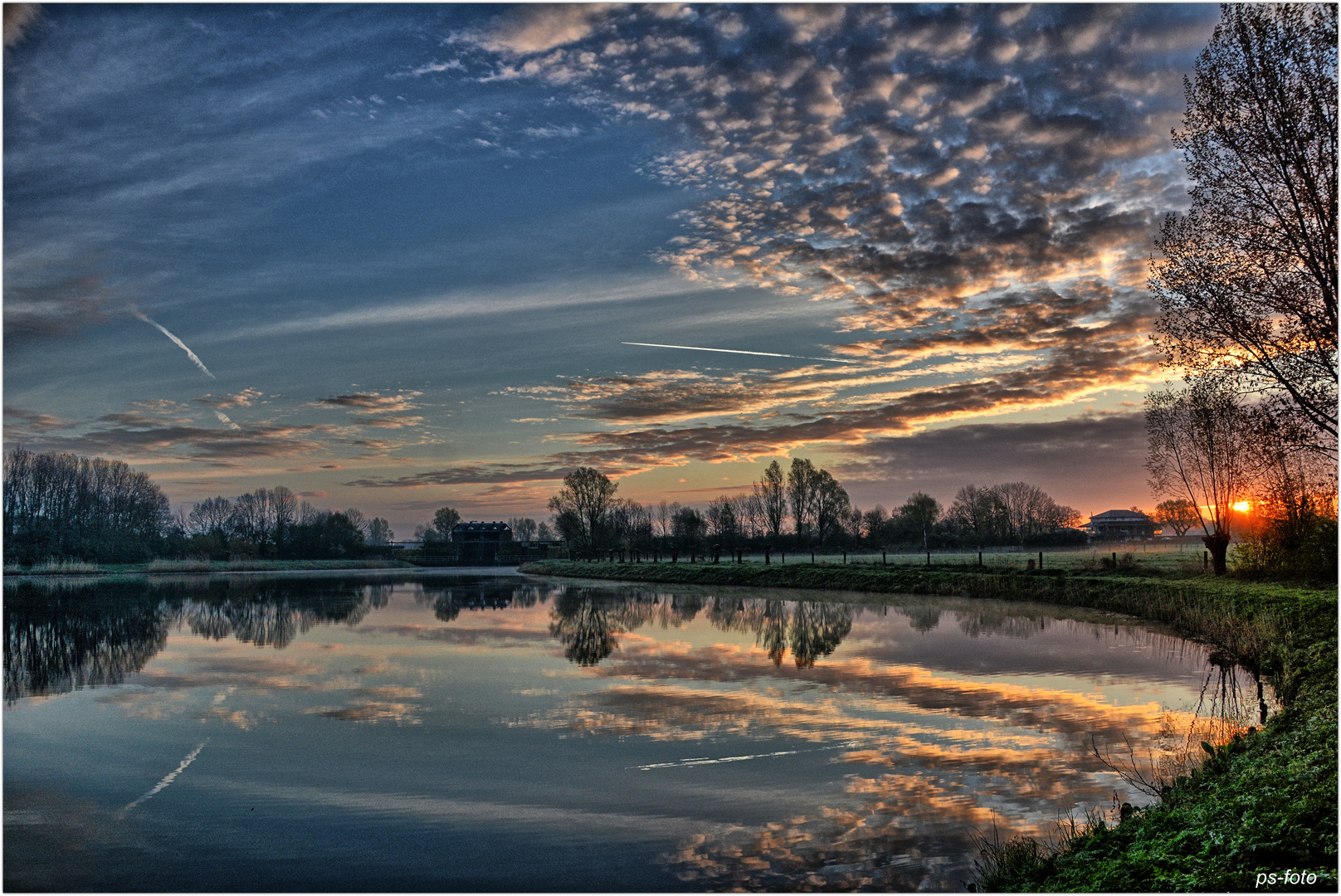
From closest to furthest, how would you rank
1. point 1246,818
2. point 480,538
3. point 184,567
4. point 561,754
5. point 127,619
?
1. point 1246,818
2. point 561,754
3. point 127,619
4. point 184,567
5. point 480,538

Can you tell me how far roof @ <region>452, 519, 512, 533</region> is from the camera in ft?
444

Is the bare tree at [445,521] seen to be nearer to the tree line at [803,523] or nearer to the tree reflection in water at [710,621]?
the tree line at [803,523]

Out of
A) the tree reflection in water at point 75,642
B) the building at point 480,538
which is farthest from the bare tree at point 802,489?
the tree reflection in water at point 75,642

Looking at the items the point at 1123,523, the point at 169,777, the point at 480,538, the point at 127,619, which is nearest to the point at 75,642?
the point at 127,619

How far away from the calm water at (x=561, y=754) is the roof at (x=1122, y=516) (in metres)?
170

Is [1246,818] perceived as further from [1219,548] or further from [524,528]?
[524,528]

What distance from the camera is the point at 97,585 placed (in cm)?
5538

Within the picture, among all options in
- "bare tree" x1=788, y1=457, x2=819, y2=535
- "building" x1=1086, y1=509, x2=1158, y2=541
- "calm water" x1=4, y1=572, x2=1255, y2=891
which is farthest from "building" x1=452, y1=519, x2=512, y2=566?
"building" x1=1086, y1=509, x2=1158, y2=541

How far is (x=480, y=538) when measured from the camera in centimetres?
13462

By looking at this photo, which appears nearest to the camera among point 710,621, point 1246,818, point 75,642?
point 1246,818

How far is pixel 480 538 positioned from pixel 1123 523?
131994 mm

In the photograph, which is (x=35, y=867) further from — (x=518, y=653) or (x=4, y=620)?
(x=4, y=620)

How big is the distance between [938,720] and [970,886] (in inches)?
257

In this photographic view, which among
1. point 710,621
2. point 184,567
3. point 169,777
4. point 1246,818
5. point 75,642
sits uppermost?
point 1246,818
